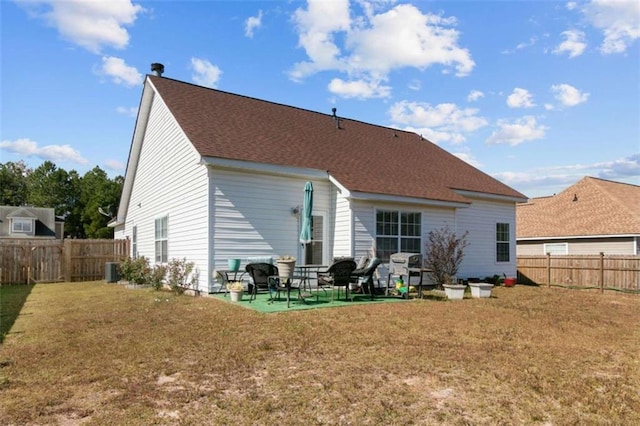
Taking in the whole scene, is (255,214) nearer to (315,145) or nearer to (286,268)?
(286,268)

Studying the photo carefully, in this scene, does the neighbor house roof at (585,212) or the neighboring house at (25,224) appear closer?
the neighbor house roof at (585,212)

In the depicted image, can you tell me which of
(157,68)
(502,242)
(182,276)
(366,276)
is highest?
(157,68)

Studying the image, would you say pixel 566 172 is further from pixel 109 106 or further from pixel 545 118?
pixel 109 106

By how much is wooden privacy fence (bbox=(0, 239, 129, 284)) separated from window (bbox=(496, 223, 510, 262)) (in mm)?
16001

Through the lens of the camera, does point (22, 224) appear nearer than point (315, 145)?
No

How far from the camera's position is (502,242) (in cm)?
1758

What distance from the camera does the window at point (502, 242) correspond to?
17.4 meters

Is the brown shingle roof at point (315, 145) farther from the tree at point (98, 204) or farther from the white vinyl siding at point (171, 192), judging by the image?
the tree at point (98, 204)

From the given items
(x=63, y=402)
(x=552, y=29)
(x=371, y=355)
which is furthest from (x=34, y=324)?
(x=552, y=29)

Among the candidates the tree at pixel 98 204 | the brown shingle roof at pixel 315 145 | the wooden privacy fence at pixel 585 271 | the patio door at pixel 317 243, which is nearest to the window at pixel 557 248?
the wooden privacy fence at pixel 585 271

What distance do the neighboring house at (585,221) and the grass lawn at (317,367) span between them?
14.3 m

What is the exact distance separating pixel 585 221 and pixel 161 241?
69.4 feet

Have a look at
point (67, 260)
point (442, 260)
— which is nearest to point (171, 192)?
point (67, 260)

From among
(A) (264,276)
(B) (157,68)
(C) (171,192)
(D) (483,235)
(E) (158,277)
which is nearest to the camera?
(A) (264,276)
